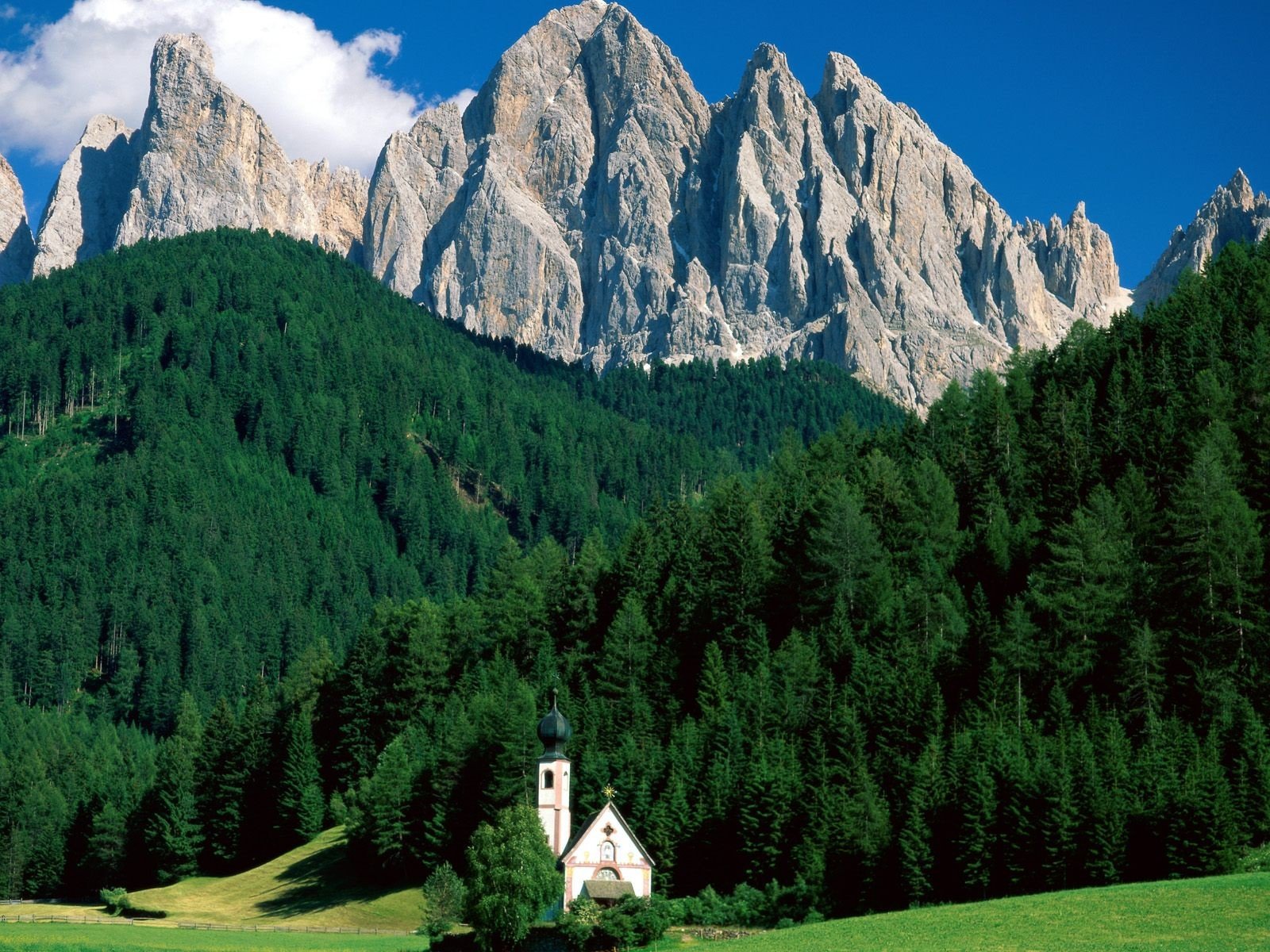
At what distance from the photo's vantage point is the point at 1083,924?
48.8 metres

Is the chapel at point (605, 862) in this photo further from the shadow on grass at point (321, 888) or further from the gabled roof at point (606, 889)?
the shadow on grass at point (321, 888)

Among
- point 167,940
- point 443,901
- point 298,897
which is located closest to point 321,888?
point 298,897

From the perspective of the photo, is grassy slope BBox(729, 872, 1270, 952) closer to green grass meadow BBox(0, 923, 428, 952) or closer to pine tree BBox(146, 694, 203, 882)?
green grass meadow BBox(0, 923, 428, 952)

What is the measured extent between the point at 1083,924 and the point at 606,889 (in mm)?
23999

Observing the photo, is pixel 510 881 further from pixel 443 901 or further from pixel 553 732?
pixel 553 732

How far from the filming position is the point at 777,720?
264 feet

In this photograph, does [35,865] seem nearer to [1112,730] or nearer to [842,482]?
[842,482]

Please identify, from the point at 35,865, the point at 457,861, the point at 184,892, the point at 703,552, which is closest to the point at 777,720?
the point at 457,861

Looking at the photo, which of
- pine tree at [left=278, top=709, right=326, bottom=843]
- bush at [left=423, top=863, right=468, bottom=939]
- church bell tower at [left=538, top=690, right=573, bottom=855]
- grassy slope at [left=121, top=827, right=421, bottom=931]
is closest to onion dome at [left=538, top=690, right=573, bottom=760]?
church bell tower at [left=538, top=690, right=573, bottom=855]

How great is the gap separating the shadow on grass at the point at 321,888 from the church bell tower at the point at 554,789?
48.0ft

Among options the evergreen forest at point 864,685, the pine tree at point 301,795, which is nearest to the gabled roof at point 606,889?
the evergreen forest at point 864,685

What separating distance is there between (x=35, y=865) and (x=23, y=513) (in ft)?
265

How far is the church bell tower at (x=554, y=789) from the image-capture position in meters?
73.2

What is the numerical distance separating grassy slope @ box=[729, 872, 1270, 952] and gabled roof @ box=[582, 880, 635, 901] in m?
11.3
